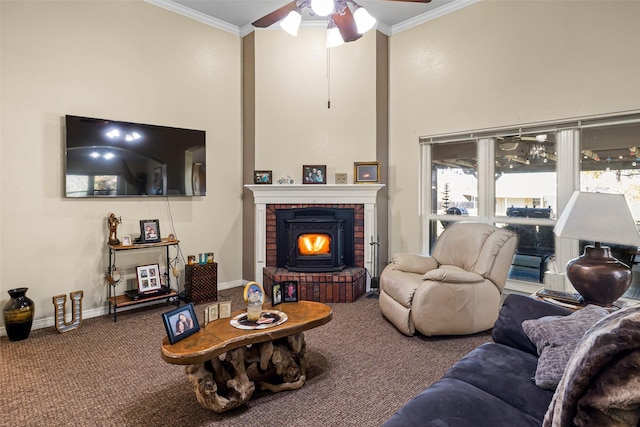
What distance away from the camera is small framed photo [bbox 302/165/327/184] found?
4641 mm

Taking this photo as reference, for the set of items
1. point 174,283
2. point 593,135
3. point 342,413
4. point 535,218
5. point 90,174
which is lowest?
point 342,413

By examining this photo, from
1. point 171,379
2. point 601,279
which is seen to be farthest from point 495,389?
point 171,379

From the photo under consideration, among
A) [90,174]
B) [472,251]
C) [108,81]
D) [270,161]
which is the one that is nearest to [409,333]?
[472,251]

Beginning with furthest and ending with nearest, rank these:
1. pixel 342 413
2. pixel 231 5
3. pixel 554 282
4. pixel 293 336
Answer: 1. pixel 231 5
2. pixel 554 282
3. pixel 293 336
4. pixel 342 413

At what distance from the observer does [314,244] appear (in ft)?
14.9

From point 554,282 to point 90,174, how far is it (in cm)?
447

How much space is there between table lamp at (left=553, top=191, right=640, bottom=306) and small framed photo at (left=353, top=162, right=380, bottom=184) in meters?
2.46

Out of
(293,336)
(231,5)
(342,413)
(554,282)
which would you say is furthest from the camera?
(231,5)

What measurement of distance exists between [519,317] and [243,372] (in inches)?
62.9

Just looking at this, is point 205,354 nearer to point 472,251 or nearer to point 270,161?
point 472,251

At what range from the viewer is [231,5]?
4355 millimetres

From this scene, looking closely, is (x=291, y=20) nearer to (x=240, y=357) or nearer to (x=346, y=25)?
(x=346, y=25)

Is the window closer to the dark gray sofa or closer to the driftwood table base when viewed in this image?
the dark gray sofa

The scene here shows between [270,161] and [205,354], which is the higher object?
[270,161]
